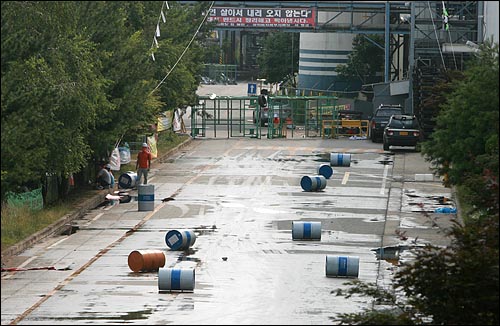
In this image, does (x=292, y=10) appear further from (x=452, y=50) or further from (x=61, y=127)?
(x=61, y=127)

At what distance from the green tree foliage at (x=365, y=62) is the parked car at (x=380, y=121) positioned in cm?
1986

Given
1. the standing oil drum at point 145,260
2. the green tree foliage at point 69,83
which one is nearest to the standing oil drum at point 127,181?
the green tree foliage at point 69,83

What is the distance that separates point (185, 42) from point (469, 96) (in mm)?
29859

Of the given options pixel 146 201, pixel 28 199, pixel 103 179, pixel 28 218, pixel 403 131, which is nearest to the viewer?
pixel 28 218

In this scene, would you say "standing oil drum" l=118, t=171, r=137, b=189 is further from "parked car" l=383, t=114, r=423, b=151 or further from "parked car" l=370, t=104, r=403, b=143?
"parked car" l=370, t=104, r=403, b=143

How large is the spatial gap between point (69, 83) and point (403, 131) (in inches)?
1014

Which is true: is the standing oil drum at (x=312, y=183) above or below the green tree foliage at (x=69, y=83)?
below

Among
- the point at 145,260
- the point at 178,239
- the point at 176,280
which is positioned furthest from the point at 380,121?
the point at 176,280

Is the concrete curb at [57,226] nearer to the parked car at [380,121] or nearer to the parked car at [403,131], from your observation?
the parked car at [403,131]

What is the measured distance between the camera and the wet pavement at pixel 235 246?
2008 cm

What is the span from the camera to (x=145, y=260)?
23.6 meters

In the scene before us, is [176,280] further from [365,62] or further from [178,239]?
[365,62]

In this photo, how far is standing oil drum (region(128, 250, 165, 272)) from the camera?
23.6m

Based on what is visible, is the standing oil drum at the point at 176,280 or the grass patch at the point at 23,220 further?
the grass patch at the point at 23,220
